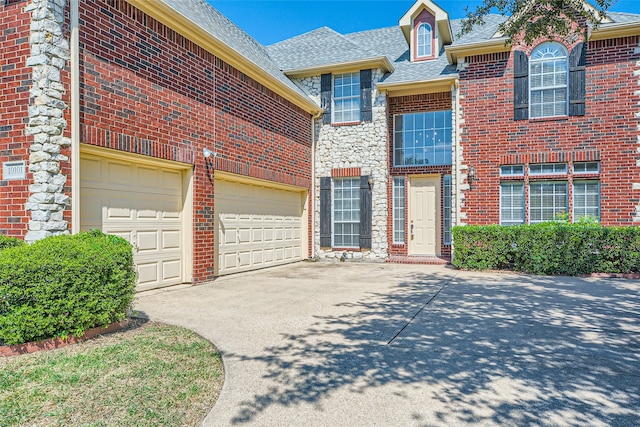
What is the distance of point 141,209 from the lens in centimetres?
702

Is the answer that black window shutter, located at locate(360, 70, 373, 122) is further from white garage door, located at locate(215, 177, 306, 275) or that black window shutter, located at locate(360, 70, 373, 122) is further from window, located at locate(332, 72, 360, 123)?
white garage door, located at locate(215, 177, 306, 275)

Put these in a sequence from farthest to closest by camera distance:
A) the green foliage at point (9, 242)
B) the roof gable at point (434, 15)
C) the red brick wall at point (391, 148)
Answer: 1. the roof gable at point (434, 15)
2. the red brick wall at point (391, 148)
3. the green foliage at point (9, 242)

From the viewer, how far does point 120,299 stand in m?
4.65

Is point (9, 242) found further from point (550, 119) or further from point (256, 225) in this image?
point (550, 119)

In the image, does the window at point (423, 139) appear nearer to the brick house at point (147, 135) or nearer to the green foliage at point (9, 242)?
the brick house at point (147, 135)

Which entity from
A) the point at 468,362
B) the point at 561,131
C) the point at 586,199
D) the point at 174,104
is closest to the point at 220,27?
the point at 174,104

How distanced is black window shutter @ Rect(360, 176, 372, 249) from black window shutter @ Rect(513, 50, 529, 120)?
4419mm

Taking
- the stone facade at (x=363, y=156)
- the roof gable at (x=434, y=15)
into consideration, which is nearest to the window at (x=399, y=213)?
the stone facade at (x=363, y=156)

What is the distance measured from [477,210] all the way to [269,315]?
7460mm

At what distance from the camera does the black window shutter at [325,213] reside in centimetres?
1285

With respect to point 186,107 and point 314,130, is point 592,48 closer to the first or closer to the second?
point 314,130

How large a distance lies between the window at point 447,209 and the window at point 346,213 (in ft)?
8.30

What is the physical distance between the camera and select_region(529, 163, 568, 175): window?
1040 cm

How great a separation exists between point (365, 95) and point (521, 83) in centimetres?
422
